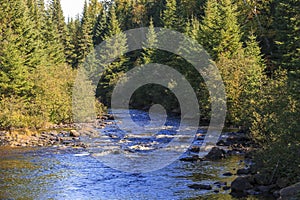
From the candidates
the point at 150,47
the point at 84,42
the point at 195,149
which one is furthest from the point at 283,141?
the point at 84,42

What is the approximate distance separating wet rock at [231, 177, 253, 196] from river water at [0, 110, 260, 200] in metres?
0.50

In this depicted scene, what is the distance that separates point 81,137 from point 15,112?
314 inches

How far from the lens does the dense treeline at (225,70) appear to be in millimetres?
23125

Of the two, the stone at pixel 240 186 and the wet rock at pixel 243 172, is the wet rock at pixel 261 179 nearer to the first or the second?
the stone at pixel 240 186

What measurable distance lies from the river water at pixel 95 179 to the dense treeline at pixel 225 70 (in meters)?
3.66

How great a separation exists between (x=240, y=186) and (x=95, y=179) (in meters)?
8.44

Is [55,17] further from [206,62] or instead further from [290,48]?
[290,48]

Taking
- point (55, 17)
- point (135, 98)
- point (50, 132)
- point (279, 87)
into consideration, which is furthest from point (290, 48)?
point (55, 17)

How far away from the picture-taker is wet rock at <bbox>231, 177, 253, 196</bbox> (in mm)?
18980

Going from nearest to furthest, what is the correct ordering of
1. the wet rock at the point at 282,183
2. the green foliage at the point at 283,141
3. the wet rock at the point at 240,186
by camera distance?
the wet rock at the point at 282,183
the wet rock at the point at 240,186
the green foliage at the point at 283,141

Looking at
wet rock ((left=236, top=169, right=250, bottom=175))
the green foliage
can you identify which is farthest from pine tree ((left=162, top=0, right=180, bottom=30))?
wet rock ((left=236, top=169, right=250, bottom=175))

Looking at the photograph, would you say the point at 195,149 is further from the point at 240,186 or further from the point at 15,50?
the point at 15,50

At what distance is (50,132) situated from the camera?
40375mm

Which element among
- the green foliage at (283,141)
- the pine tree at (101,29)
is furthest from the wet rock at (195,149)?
the pine tree at (101,29)
